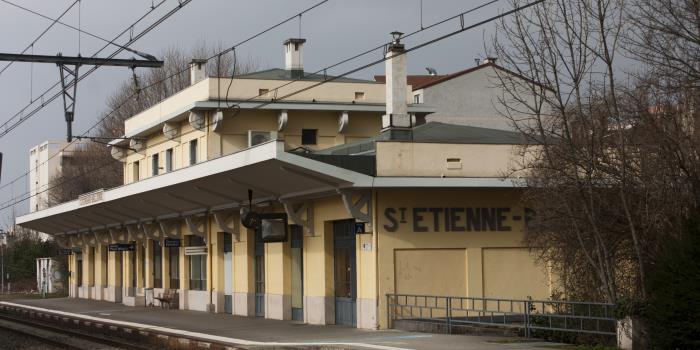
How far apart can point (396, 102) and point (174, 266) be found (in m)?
16.1

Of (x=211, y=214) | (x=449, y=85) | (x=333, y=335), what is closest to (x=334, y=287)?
(x=333, y=335)

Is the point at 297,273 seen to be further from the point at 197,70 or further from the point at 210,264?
the point at 197,70

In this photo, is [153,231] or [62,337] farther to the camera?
[153,231]

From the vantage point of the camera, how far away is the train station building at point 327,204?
905 inches

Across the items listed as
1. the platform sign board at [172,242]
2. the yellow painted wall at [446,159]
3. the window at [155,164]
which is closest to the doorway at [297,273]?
the yellow painted wall at [446,159]

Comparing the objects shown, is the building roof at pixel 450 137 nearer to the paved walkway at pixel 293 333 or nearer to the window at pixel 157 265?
the paved walkway at pixel 293 333

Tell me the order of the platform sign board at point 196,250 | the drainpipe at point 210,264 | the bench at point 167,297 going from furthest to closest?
1. the bench at point 167,297
2. the platform sign board at point 196,250
3. the drainpipe at point 210,264

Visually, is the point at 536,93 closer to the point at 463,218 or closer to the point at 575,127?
the point at 575,127

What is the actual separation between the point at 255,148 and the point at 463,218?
5.12 meters

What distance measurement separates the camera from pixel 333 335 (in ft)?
71.2

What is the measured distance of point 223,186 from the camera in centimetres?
2708

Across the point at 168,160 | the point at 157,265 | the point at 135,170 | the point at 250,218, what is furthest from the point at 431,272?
the point at 135,170

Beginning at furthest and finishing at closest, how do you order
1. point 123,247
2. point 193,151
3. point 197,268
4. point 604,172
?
point 123,247 → point 193,151 → point 197,268 → point 604,172

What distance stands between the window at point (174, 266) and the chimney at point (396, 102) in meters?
15.1
